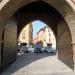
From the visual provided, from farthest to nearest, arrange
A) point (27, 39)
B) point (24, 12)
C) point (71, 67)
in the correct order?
point (27, 39) → point (24, 12) → point (71, 67)

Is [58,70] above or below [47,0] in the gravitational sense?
below

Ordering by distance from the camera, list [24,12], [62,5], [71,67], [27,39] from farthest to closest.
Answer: [27,39] < [24,12] < [71,67] < [62,5]

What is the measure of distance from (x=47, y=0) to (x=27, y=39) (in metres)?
61.3

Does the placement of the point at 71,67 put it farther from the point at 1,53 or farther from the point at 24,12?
the point at 24,12

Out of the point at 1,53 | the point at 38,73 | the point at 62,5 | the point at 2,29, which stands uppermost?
the point at 62,5

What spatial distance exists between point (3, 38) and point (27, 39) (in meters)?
60.7

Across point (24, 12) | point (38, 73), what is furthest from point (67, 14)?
point (24, 12)

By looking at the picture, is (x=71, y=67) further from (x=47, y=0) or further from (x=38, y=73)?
(x=47, y=0)

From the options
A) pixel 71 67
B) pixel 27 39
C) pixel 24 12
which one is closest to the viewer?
pixel 71 67

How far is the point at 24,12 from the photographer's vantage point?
24453 millimetres

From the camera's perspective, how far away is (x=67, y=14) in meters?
14.4

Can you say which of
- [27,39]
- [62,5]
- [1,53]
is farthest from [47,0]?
[27,39]

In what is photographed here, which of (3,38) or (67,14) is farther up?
(67,14)

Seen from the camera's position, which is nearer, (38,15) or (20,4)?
(20,4)
